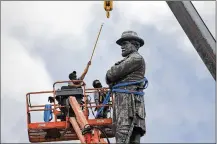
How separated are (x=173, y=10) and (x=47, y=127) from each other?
1043 centimetres

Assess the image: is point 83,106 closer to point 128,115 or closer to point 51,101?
point 51,101

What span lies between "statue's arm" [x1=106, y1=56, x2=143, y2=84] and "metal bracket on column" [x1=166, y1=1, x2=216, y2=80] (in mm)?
2577

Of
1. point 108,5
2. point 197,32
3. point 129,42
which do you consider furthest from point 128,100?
point 197,32

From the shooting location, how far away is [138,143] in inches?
443

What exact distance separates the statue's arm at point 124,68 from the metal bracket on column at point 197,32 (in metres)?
2.58

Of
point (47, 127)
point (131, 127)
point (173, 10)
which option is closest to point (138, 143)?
point (131, 127)

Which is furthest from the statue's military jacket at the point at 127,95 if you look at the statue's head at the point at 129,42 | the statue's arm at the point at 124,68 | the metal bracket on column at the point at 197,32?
the metal bracket on column at the point at 197,32

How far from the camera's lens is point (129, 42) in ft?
38.8

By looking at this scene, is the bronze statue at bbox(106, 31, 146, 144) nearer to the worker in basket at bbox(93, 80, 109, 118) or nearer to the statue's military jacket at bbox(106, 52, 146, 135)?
the statue's military jacket at bbox(106, 52, 146, 135)

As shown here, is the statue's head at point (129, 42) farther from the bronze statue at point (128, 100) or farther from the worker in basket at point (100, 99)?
the worker in basket at point (100, 99)

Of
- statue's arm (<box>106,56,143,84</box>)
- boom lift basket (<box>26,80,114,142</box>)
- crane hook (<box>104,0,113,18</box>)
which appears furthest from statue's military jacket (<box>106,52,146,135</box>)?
boom lift basket (<box>26,80,114,142</box>)

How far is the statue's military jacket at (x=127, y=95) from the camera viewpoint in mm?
11219

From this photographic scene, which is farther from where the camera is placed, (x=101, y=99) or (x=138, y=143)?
(x=101, y=99)

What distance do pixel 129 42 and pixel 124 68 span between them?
70cm
